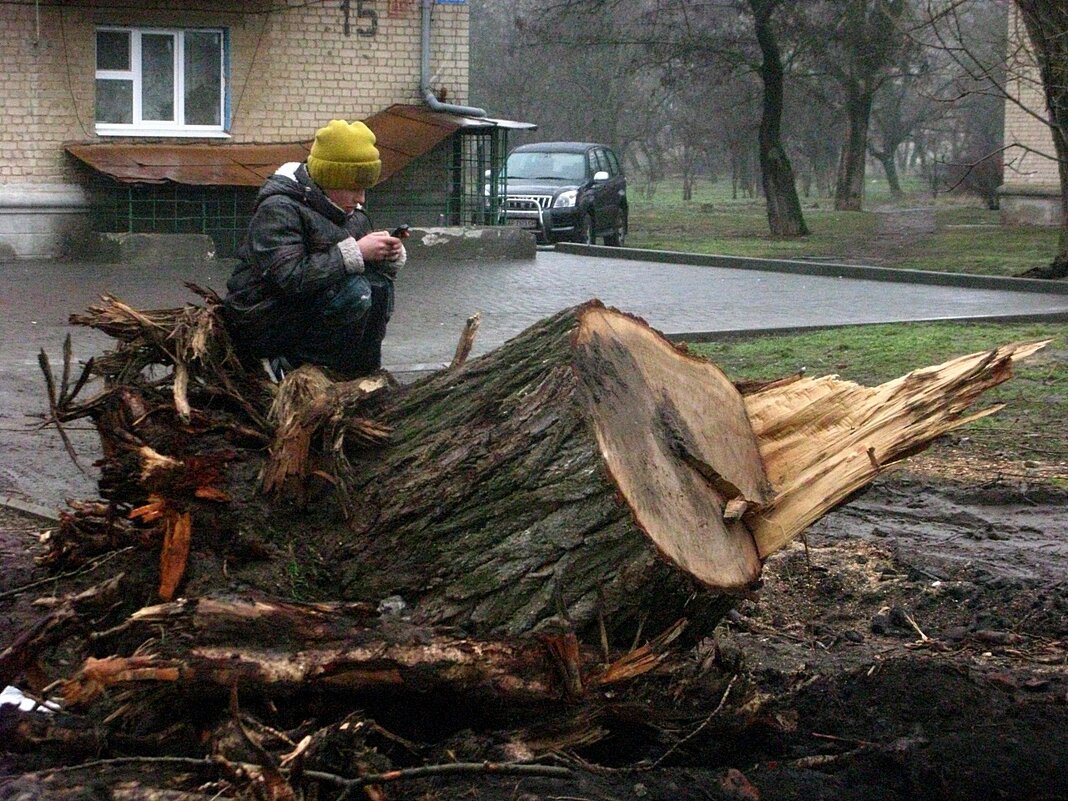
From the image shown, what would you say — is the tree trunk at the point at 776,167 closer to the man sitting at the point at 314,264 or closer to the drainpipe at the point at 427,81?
the drainpipe at the point at 427,81

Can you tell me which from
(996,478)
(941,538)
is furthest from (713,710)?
(996,478)

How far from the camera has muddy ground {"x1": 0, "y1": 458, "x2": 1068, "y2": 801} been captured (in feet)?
9.58

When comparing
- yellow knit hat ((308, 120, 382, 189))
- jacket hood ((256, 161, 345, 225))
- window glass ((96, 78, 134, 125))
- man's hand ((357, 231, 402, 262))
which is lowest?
man's hand ((357, 231, 402, 262))

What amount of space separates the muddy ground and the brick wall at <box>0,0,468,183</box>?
1364 centimetres

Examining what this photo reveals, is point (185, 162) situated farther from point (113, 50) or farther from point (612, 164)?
point (612, 164)

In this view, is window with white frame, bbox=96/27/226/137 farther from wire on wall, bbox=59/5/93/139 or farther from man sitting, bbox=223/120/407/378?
man sitting, bbox=223/120/407/378

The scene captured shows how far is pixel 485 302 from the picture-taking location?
12867 millimetres

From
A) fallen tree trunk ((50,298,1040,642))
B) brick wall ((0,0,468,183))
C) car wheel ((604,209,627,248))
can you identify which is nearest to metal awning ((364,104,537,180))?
brick wall ((0,0,468,183))

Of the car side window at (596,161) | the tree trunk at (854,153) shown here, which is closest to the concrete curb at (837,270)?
the car side window at (596,161)

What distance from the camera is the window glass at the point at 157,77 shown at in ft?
59.8

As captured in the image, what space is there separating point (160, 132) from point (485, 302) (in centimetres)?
744

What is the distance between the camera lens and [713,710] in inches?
128

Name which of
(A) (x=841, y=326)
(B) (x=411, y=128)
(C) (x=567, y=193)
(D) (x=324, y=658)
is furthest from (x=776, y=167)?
(D) (x=324, y=658)

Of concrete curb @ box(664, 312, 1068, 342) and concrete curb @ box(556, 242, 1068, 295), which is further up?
concrete curb @ box(556, 242, 1068, 295)
